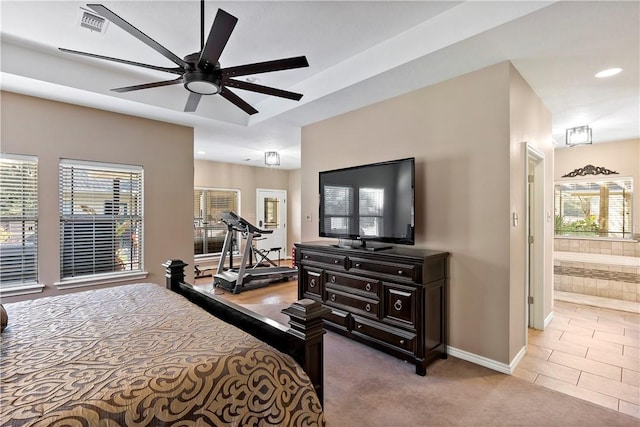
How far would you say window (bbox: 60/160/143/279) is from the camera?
3.58 metres

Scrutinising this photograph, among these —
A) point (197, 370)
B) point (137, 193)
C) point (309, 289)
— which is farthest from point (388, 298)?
point (137, 193)

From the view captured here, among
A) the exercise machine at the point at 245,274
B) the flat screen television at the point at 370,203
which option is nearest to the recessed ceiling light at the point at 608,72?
the flat screen television at the point at 370,203

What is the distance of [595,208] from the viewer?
541 centimetres

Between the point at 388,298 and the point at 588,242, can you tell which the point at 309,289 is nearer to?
the point at 388,298

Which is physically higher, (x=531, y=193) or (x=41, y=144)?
(x=41, y=144)

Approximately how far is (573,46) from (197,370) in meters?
3.33

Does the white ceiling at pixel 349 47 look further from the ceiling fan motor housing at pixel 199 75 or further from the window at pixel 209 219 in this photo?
the window at pixel 209 219

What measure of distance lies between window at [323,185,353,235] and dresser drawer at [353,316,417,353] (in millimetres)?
981

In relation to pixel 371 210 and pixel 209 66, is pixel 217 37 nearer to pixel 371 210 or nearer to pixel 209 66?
pixel 209 66

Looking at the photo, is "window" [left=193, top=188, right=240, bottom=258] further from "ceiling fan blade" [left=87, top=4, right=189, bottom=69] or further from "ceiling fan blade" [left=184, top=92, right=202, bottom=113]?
"ceiling fan blade" [left=87, top=4, right=189, bottom=69]

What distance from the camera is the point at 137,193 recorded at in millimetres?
4102

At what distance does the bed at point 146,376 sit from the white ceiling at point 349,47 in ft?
7.47

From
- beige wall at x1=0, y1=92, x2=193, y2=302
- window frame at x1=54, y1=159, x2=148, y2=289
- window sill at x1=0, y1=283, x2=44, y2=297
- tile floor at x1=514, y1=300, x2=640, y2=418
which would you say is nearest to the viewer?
tile floor at x1=514, y1=300, x2=640, y2=418

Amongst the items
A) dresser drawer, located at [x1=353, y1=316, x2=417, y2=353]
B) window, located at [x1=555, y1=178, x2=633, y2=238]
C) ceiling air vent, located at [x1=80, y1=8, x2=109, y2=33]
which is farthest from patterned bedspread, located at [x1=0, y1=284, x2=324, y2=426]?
window, located at [x1=555, y1=178, x2=633, y2=238]
